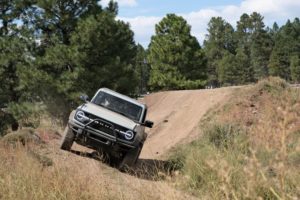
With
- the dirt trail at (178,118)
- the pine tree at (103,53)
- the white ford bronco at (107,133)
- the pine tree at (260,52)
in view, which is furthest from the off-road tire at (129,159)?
the pine tree at (260,52)

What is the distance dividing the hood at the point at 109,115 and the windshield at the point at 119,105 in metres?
0.45

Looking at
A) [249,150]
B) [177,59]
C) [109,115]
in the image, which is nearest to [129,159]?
[109,115]

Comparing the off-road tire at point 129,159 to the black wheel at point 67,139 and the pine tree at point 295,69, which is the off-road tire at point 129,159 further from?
the pine tree at point 295,69

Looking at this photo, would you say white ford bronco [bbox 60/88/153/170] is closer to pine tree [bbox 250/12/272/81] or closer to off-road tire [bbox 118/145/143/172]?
off-road tire [bbox 118/145/143/172]

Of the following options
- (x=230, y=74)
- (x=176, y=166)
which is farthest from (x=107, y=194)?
(x=230, y=74)

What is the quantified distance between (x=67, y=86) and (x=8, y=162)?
55.9ft

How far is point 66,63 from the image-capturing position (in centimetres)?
2509

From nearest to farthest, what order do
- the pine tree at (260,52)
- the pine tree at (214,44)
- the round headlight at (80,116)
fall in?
the round headlight at (80,116) → the pine tree at (260,52) → the pine tree at (214,44)

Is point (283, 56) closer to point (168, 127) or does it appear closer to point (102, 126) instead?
point (168, 127)

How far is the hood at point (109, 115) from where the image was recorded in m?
12.7

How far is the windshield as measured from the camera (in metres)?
13.9

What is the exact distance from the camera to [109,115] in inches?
512

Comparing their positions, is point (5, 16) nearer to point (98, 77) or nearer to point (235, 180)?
point (98, 77)

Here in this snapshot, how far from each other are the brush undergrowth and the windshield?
5.58ft
